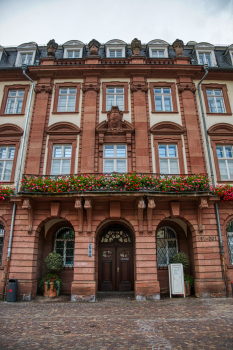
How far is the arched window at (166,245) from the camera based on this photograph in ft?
45.3

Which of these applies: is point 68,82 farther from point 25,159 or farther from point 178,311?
point 178,311

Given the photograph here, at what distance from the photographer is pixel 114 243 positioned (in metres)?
14.0

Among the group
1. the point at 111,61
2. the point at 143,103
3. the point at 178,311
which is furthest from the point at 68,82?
the point at 178,311

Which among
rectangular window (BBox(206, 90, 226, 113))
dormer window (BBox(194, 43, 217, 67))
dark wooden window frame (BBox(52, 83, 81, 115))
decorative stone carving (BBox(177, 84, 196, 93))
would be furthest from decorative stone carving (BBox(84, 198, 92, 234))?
dormer window (BBox(194, 43, 217, 67))

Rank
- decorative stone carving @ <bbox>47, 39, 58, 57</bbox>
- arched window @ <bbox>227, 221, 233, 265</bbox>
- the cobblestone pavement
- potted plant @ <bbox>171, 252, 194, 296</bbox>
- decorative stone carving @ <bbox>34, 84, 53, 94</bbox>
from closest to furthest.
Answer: the cobblestone pavement < potted plant @ <bbox>171, 252, 194, 296</bbox> < arched window @ <bbox>227, 221, 233, 265</bbox> < decorative stone carving @ <bbox>34, 84, 53, 94</bbox> < decorative stone carving @ <bbox>47, 39, 58, 57</bbox>

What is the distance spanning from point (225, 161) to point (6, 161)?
490 inches

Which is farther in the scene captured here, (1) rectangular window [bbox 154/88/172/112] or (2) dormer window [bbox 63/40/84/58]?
(2) dormer window [bbox 63/40/84/58]

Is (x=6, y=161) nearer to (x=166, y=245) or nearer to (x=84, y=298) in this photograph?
(x=84, y=298)

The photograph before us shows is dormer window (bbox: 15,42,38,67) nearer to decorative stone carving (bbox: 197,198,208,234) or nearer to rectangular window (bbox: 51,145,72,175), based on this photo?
rectangular window (bbox: 51,145,72,175)

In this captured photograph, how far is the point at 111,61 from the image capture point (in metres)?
16.5

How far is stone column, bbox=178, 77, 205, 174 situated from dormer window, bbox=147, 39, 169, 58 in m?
3.03

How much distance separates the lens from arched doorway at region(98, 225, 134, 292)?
13555 mm

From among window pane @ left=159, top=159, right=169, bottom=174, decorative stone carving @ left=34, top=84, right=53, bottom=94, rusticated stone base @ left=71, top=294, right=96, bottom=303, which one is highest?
decorative stone carving @ left=34, top=84, right=53, bottom=94

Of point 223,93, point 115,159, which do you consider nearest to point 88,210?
point 115,159
